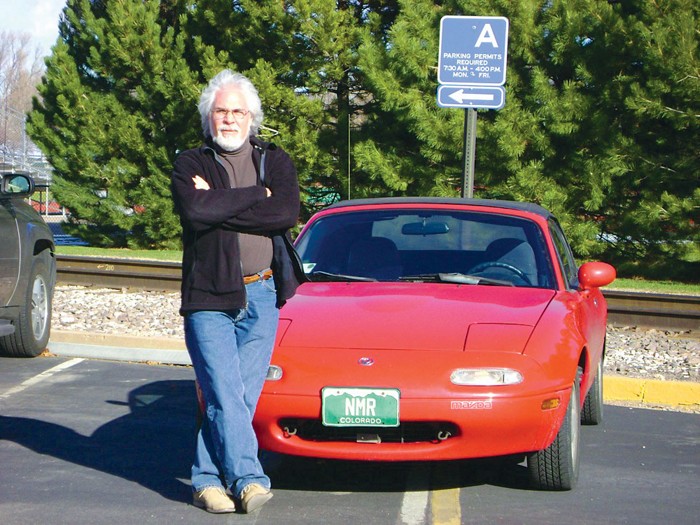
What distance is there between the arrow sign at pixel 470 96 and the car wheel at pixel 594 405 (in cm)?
393

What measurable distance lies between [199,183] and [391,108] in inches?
581

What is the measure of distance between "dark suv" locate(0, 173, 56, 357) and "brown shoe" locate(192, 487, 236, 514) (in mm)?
3712

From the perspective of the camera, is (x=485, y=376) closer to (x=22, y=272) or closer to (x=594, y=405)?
(x=594, y=405)

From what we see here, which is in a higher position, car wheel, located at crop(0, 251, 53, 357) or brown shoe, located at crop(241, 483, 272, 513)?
brown shoe, located at crop(241, 483, 272, 513)

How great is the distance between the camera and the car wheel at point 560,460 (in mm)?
4887

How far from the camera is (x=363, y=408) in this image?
460 centimetres

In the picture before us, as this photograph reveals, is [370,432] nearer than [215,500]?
No

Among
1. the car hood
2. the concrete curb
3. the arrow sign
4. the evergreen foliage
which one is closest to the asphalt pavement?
the concrete curb

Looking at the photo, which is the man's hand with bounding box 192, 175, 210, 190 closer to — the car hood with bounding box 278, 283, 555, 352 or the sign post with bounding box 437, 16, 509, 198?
the car hood with bounding box 278, 283, 555, 352

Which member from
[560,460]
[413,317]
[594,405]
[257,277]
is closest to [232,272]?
[257,277]

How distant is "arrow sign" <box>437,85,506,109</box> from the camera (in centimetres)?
1011

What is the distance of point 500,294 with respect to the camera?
5535mm

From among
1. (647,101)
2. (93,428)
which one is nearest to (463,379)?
(93,428)

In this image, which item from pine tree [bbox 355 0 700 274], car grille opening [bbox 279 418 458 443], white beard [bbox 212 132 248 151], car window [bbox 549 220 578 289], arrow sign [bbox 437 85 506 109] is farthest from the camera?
pine tree [bbox 355 0 700 274]
